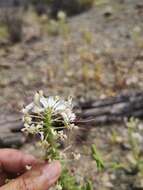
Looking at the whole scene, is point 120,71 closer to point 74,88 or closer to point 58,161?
point 74,88

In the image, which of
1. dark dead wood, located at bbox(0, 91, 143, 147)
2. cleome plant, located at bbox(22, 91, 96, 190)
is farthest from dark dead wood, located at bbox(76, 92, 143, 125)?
cleome plant, located at bbox(22, 91, 96, 190)

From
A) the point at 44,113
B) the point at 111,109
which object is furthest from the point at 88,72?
the point at 44,113

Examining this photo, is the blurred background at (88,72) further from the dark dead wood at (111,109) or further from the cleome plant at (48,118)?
the cleome plant at (48,118)

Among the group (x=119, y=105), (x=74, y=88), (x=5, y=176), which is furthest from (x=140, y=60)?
(x=5, y=176)

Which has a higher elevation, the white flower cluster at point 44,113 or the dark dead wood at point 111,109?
the dark dead wood at point 111,109

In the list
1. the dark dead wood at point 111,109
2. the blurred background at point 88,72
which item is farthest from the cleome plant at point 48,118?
the dark dead wood at point 111,109

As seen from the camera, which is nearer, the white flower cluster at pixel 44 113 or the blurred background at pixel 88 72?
the white flower cluster at pixel 44 113
